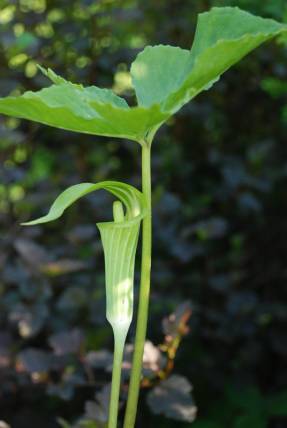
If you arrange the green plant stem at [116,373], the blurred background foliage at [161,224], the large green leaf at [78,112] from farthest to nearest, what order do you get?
the blurred background foliage at [161,224] < the green plant stem at [116,373] < the large green leaf at [78,112]

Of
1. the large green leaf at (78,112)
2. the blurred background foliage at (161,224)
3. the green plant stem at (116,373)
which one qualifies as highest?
the large green leaf at (78,112)

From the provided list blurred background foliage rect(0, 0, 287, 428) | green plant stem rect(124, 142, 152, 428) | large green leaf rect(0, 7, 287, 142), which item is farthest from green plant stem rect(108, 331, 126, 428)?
blurred background foliage rect(0, 0, 287, 428)

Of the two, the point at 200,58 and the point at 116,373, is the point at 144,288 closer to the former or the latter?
the point at 116,373

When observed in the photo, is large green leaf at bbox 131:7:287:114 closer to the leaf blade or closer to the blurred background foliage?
the leaf blade

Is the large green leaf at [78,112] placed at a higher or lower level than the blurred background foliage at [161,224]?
higher

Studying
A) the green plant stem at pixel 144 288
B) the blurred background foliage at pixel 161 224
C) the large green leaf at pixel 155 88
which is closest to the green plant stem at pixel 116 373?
the green plant stem at pixel 144 288

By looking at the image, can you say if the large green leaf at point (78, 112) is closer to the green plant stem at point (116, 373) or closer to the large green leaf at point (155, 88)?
the large green leaf at point (155, 88)
